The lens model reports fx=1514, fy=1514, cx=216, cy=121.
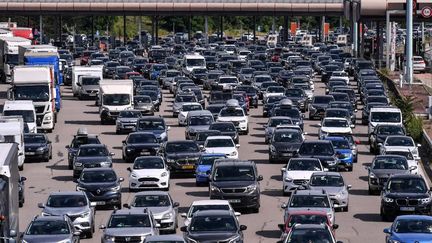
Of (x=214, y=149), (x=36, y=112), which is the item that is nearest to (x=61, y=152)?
(x=36, y=112)

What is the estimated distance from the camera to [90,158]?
54719 mm

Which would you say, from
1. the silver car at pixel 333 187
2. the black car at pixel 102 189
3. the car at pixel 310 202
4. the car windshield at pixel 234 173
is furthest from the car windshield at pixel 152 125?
the car at pixel 310 202

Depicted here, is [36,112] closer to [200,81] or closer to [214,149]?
[214,149]

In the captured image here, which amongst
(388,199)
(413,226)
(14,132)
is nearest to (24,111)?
(14,132)

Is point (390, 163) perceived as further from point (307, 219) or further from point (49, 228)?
point (49, 228)

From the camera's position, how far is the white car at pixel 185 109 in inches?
2936

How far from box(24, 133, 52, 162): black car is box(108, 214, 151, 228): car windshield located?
889 inches

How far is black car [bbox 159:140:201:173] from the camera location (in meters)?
54.9

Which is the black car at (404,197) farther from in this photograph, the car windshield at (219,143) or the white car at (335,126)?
the white car at (335,126)

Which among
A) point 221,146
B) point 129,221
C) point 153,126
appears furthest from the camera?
point 153,126

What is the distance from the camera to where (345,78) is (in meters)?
95.6

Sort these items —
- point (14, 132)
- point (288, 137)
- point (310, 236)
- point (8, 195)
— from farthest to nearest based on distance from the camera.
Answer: point (288, 137), point (14, 132), point (310, 236), point (8, 195)

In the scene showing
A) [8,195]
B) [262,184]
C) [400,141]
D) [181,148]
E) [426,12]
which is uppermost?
[426,12]

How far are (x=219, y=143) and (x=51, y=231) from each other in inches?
823
